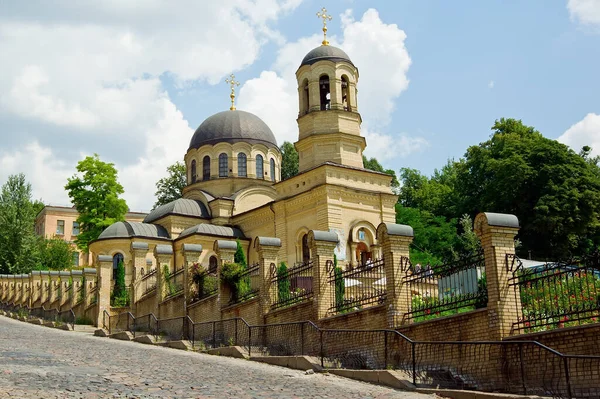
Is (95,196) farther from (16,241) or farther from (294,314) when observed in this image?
(294,314)

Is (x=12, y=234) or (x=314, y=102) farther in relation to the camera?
(x=12, y=234)

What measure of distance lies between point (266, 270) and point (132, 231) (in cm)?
2282

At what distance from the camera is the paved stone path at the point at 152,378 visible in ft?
31.4

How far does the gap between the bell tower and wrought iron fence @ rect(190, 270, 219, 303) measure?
13.9 m

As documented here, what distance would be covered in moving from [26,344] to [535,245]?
3123cm

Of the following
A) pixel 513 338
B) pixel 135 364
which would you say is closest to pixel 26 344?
pixel 135 364

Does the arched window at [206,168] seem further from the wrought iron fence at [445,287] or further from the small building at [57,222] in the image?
the wrought iron fence at [445,287]

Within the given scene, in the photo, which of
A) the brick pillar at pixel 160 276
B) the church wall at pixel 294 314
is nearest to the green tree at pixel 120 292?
the brick pillar at pixel 160 276

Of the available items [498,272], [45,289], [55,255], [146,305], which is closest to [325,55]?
[146,305]

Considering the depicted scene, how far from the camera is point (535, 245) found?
4044 cm

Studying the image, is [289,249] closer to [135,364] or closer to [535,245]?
[535,245]

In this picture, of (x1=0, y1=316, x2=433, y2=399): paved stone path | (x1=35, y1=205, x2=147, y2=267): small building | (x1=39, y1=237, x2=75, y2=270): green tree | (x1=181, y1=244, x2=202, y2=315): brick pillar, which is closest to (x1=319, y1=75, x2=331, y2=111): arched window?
(x1=181, y1=244, x2=202, y2=315): brick pillar

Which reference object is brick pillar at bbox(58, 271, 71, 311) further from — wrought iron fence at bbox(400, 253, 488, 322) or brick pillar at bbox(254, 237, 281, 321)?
wrought iron fence at bbox(400, 253, 488, 322)

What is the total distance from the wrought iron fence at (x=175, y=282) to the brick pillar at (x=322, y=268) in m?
7.63
